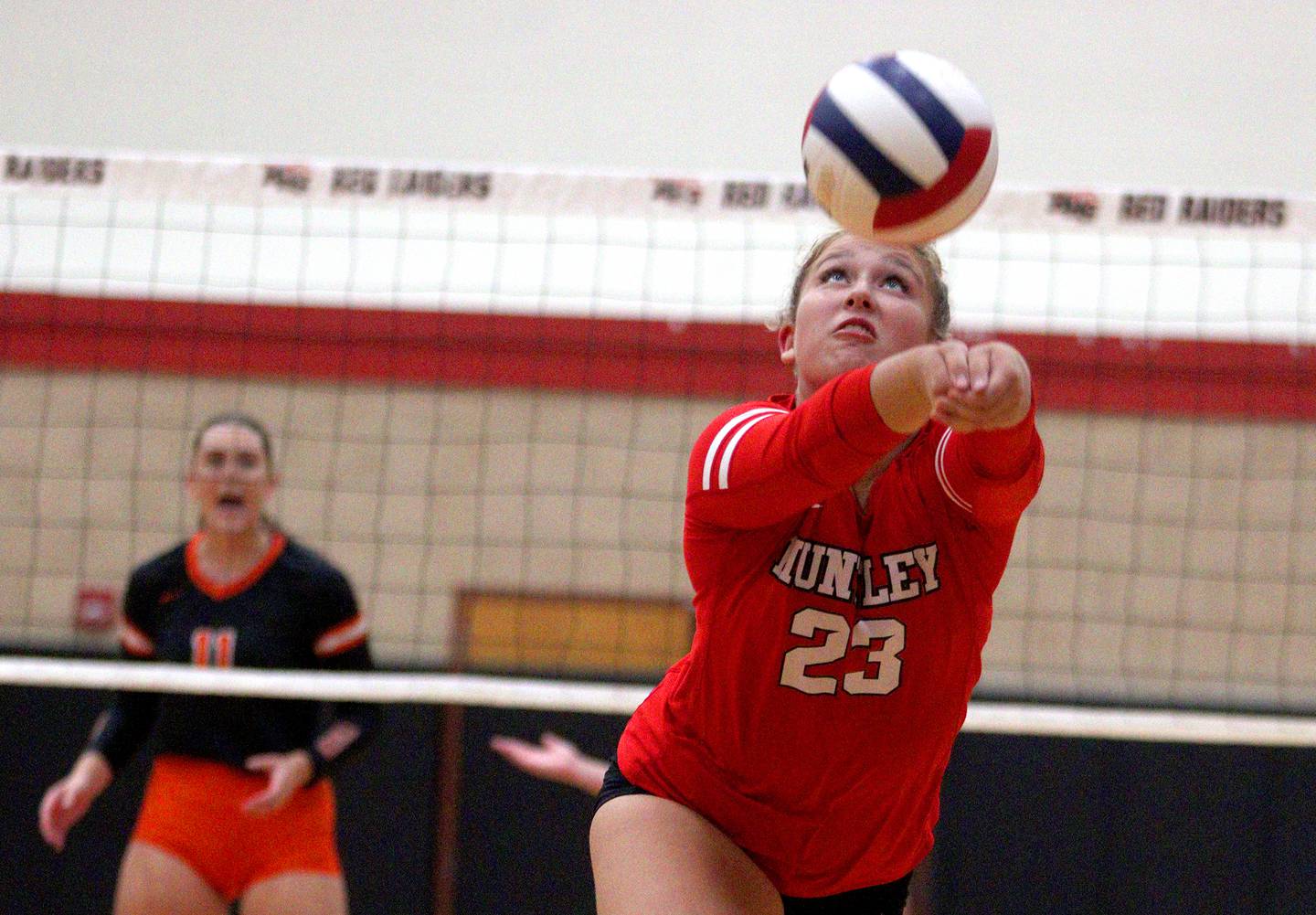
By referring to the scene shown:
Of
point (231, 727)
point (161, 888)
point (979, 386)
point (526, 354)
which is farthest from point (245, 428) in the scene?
point (979, 386)

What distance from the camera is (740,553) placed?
2.43m

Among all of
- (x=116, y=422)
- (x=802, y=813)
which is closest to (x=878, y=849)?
(x=802, y=813)

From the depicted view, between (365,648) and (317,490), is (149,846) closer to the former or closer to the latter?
(365,648)

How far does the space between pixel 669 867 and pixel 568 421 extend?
489cm

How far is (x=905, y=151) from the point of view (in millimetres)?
2307

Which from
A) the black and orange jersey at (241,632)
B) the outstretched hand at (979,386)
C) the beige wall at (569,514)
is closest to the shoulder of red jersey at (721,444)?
the outstretched hand at (979,386)

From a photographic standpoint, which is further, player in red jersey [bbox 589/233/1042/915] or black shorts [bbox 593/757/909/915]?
black shorts [bbox 593/757/909/915]

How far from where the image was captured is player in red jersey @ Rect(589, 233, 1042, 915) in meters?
2.39

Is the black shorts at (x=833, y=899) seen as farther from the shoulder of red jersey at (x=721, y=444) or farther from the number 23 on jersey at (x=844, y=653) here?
the shoulder of red jersey at (x=721, y=444)

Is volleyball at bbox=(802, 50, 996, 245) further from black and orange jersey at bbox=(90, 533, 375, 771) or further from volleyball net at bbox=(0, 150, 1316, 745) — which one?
volleyball net at bbox=(0, 150, 1316, 745)

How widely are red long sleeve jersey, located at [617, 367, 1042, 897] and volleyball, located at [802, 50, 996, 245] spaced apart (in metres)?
0.37

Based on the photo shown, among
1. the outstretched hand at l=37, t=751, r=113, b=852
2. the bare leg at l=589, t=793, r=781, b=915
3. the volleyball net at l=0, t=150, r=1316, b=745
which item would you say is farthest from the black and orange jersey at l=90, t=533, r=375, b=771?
the bare leg at l=589, t=793, r=781, b=915

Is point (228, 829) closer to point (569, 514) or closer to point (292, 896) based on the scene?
point (292, 896)

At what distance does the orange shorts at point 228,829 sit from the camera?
4719 millimetres
